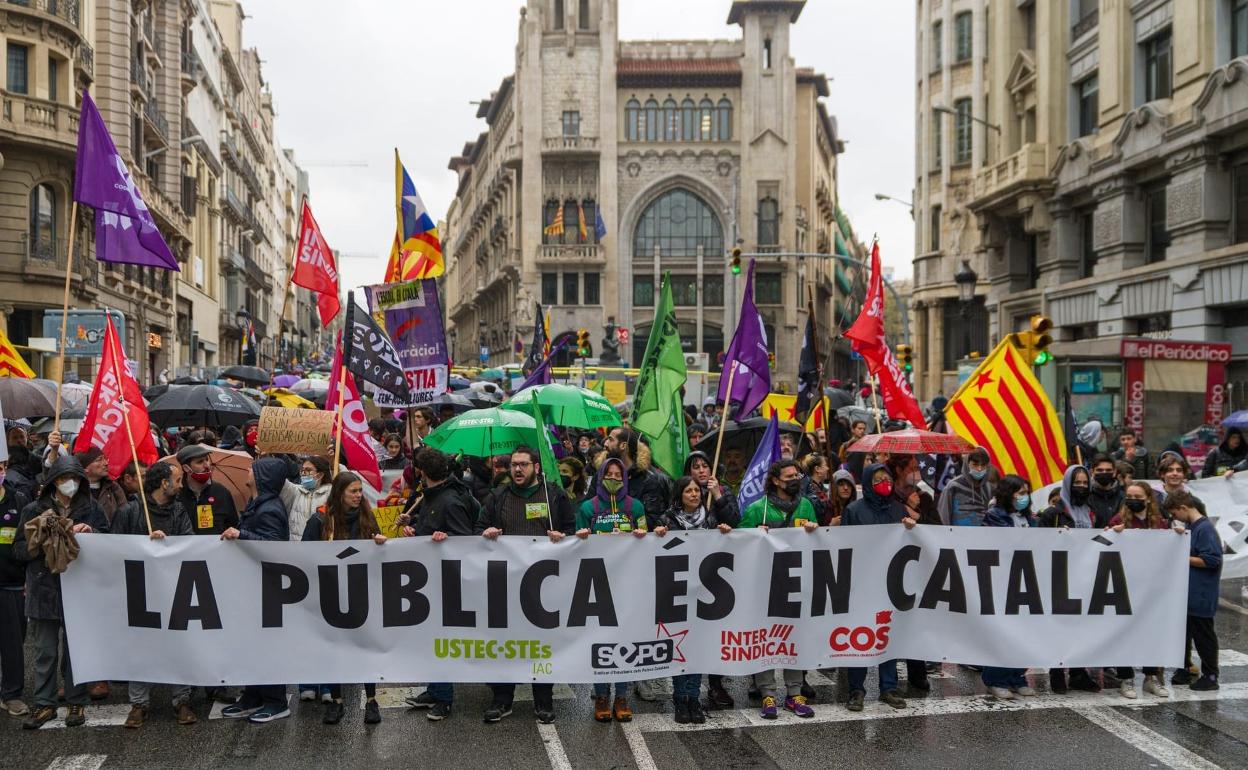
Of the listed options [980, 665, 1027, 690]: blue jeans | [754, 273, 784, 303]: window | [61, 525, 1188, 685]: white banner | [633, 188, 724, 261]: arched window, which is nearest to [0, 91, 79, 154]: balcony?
[61, 525, 1188, 685]: white banner

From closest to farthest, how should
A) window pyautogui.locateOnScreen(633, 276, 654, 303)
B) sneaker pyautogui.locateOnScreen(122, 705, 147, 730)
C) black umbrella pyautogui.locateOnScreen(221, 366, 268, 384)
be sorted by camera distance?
sneaker pyautogui.locateOnScreen(122, 705, 147, 730) < black umbrella pyautogui.locateOnScreen(221, 366, 268, 384) < window pyautogui.locateOnScreen(633, 276, 654, 303)

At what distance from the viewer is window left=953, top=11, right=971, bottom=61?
39688mm

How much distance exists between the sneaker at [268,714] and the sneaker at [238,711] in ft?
0.21

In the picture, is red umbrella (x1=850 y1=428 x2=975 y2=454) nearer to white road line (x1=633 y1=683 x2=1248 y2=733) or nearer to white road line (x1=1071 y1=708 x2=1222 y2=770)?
white road line (x1=633 y1=683 x2=1248 y2=733)

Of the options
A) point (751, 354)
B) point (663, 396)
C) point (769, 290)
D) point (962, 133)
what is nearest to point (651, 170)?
point (769, 290)

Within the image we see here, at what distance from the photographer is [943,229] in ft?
136

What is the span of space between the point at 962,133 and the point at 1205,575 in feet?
115

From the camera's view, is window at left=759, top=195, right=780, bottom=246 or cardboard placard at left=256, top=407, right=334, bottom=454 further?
window at left=759, top=195, right=780, bottom=246

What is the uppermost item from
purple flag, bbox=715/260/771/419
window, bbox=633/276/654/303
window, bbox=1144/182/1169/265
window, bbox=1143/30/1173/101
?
window, bbox=1143/30/1173/101

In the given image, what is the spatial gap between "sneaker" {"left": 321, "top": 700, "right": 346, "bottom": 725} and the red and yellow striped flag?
640cm

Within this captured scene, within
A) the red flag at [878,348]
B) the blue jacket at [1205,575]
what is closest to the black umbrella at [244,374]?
the red flag at [878,348]

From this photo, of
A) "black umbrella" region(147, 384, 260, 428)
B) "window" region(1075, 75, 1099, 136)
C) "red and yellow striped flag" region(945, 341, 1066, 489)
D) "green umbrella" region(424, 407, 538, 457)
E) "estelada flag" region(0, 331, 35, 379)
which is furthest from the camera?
"window" region(1075, 75, 1099, 136)

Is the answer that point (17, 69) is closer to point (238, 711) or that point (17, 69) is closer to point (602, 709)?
point (238, 711)

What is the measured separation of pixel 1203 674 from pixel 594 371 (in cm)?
3160
